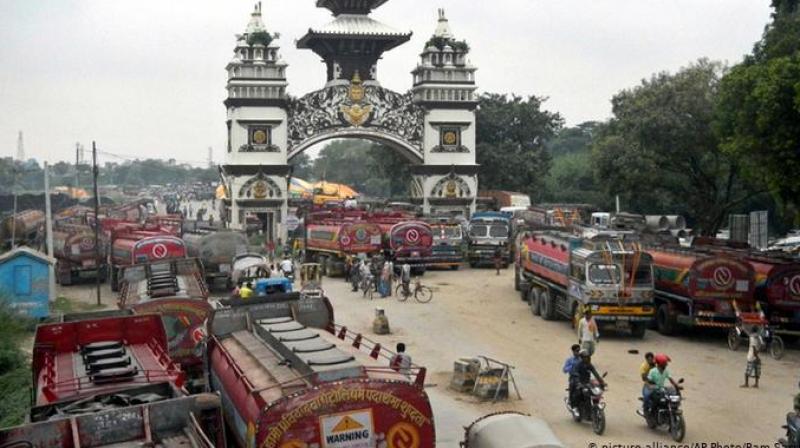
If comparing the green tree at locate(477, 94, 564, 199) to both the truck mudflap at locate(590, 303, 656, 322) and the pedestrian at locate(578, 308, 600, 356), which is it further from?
the pedestrian at locate(578, 308, 600, 356)

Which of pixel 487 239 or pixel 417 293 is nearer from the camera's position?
pixel 417 293

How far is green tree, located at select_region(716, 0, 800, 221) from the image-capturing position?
79.2 ft

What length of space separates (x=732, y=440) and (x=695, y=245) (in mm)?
15403

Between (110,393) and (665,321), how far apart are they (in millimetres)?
17594

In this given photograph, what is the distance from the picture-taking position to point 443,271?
40281 millimetres

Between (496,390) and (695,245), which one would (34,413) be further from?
(695,245)

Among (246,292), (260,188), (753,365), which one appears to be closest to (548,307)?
(753,365)

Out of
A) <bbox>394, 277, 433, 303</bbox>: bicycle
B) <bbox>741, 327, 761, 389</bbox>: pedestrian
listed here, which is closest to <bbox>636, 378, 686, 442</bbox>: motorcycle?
<bbox>741, 327, 761, 389</bbox>: pedestrian

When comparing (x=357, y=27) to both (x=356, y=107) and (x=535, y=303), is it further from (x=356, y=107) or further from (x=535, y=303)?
(x=535, y=303)

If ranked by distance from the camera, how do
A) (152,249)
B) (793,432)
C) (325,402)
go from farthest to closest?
(152,249), (793,432), (325,402)

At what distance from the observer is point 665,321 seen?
959 inches

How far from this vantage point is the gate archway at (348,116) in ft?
169

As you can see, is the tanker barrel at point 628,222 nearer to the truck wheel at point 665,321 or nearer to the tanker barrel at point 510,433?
the truck wheel at point 665,321

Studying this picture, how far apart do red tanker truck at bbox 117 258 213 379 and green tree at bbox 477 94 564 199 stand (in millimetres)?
46766
